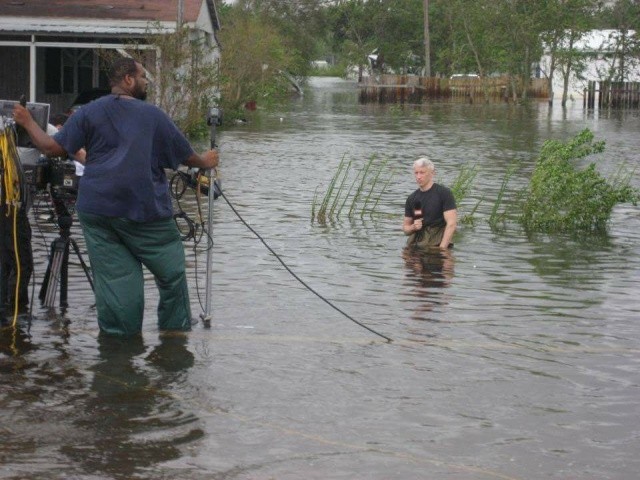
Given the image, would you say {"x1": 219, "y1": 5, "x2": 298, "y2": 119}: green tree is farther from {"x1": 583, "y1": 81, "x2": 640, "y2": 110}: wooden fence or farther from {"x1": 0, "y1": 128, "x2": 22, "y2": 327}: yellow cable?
{"x1": 0, "y1": 128, "x2": 22, "y2": 327}: yellow cable

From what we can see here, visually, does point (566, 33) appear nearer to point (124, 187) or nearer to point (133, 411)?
point (124, 187)

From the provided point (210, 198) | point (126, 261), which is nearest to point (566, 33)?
point (210, 198)

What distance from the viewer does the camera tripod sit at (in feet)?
31.3

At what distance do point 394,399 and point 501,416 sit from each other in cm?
66

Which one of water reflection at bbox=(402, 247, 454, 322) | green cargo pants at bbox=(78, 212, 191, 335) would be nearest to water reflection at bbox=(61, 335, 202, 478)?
green cargo pants at bbox=(78, 212, 191, 335)

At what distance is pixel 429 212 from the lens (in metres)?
13.8

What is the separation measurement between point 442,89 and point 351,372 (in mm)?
69165

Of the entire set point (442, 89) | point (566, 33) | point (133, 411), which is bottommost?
point (133, 411)

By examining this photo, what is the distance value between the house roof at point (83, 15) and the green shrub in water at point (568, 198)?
58.7 feet

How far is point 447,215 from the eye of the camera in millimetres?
13578

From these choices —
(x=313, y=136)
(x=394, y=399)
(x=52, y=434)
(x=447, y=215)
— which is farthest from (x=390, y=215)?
(x=313, y=136)

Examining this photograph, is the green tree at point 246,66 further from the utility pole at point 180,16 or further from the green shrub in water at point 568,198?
the green shrub in water at point 568,198

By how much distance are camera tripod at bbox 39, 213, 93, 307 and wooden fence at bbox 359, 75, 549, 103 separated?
205 feet

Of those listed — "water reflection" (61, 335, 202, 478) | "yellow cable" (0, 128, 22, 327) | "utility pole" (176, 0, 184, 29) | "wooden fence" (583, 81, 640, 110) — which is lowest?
"water reflection" (61, 335, 202, 478)
